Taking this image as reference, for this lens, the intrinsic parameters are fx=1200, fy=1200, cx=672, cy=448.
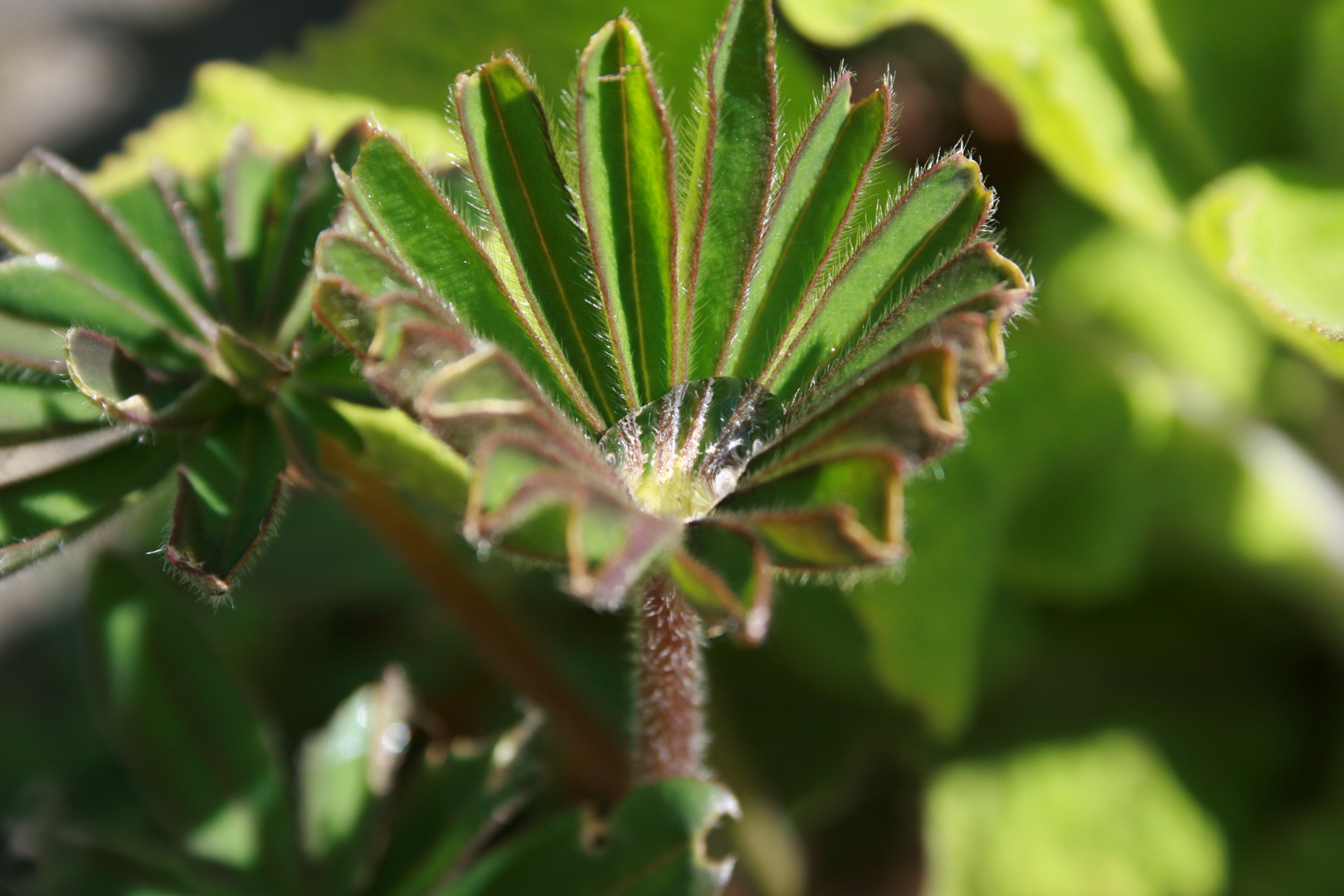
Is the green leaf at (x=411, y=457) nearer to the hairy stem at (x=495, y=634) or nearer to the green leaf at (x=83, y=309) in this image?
the hairy stem at (x=495, y=634)

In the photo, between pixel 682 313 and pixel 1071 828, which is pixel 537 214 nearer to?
pixel 682 313

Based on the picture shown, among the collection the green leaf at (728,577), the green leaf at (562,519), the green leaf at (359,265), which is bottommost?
the green leaf at (728,577)

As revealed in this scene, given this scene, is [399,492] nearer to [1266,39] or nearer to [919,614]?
[919,614]

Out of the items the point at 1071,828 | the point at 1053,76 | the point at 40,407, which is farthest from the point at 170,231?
the point at 1071,828

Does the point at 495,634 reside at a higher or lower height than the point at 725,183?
lower

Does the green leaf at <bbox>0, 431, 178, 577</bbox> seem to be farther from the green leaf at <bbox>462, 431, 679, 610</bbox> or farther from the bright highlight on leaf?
the green leaf at <bbox>462, 431, 679, 610</bbox>

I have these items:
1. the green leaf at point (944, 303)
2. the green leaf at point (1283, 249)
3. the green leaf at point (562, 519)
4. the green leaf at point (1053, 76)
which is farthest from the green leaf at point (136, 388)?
the green leaf at point (1283, 249)

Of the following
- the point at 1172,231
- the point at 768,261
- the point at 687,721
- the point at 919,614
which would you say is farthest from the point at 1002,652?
the point at 768,261

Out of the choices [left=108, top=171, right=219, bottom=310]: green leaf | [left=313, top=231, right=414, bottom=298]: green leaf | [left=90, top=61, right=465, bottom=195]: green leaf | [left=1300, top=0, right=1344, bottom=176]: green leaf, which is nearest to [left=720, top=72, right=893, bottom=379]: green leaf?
[left=313, top=231, right=414, bottom=298]: green leaf
